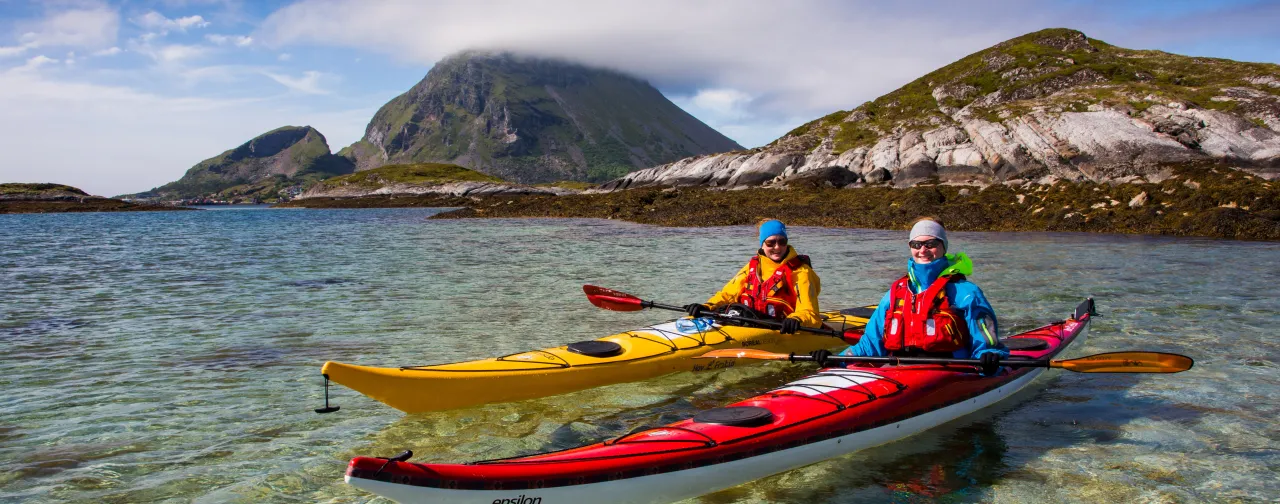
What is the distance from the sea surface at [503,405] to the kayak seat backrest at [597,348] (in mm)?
465

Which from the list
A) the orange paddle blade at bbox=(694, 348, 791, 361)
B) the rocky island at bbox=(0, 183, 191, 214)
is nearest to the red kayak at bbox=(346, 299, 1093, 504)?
the orange paddle blade at bbox=(694, 348, 791, 361)

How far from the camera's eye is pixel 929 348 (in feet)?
19.9

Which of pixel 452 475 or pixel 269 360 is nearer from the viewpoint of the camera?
pixel 452 475

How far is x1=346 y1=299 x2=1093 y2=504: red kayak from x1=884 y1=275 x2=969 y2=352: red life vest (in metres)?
0.22

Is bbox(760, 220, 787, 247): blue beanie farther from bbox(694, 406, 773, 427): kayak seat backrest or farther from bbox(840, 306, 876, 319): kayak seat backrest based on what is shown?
bbox(694, 406, 773, 427): kayak seat backrest

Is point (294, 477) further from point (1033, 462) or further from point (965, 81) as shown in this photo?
point (965, 81)

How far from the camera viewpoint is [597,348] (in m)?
7.44

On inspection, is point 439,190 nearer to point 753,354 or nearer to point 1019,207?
point 1019,207

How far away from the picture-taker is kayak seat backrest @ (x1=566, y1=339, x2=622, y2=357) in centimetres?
732

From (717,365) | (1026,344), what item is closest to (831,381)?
(717,365)

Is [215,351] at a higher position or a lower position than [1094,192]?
lower

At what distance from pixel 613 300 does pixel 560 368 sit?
324cm

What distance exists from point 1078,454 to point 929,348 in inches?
56.3

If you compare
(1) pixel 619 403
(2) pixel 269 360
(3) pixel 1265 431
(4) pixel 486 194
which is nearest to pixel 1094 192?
(3) pixel 1265 431
